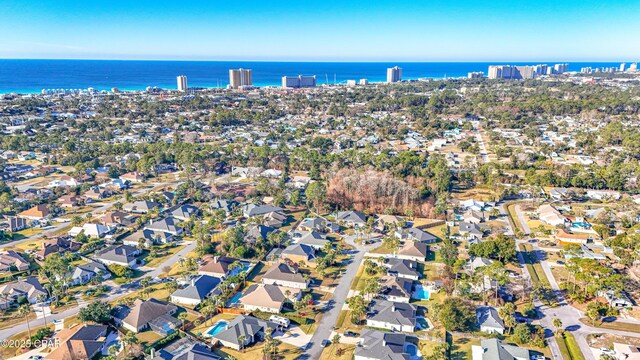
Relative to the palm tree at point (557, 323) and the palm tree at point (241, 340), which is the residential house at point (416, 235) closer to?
the palm tree at point (557, 323)

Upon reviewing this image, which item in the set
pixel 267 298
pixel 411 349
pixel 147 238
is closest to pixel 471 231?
pixel 411 349

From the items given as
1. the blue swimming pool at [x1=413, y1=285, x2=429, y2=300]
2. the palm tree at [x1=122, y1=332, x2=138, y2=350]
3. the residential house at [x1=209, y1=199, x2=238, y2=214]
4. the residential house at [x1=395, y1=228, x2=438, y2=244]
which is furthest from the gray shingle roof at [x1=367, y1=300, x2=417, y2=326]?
the residential house at [x1=209, y1=199, x2=238, y2=214]

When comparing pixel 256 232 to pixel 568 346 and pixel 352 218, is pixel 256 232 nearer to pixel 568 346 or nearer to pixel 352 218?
pixel 352 218

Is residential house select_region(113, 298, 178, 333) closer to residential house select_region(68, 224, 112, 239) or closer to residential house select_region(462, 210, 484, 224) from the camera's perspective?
residential house select_region(68, 224, 112, 239)

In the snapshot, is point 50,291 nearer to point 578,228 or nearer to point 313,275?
point 313,275

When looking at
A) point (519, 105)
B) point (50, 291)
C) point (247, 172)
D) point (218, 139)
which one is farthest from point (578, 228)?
point (519, 105)
